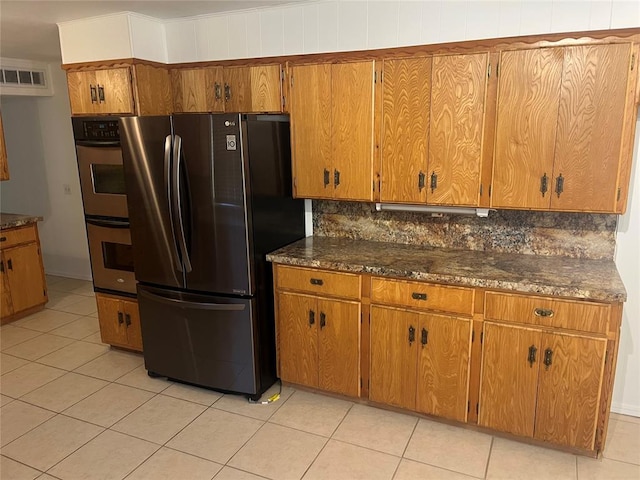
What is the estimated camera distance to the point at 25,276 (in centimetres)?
438

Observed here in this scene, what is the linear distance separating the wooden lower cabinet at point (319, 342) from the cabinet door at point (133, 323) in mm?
1214

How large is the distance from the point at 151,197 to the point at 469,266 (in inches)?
76.4

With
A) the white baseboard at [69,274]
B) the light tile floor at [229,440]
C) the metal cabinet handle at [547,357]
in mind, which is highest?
the metal cabinet handle at [547,357]

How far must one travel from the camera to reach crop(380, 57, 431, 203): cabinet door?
8.52ft

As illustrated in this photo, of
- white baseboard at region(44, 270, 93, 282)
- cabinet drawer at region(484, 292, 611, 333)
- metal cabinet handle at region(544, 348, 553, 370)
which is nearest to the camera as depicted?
cabinet drawer at region(484, 292, 611, 333)

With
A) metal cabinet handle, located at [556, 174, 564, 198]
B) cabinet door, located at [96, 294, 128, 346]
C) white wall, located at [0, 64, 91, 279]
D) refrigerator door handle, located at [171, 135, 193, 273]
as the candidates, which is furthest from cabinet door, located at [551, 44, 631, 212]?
white wall, located at [0, 64, 91, 279]

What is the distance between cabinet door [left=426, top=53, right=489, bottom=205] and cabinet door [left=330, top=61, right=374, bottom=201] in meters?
0.37

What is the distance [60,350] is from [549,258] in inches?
144

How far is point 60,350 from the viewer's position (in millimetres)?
3766

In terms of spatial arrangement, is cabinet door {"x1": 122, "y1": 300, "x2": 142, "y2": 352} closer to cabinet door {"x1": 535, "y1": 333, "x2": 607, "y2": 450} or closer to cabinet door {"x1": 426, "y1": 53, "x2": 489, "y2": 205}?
cabinet door {"x1": 426, "y1": 53, "x2": 489, "y2": 205}

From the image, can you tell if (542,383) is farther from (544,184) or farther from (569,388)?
(544,184)

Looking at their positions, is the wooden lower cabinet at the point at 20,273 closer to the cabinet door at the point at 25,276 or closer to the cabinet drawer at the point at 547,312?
the cabinet door at the point at 25,276

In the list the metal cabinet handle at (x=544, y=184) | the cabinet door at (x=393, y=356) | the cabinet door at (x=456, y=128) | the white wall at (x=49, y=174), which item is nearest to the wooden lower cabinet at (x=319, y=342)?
the cabinet door at (x=393, y=356)

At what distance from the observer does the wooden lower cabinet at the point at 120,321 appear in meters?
3.50
